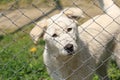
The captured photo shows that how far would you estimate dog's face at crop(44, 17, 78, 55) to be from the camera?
4.77 metres

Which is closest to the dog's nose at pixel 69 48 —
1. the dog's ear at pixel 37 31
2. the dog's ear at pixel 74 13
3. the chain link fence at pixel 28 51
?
the chain link fence at pixel 28 51

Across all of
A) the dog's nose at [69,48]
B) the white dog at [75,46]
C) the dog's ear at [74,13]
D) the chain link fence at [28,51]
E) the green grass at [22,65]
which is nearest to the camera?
the dog's nose at [69,48]

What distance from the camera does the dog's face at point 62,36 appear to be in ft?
15.7

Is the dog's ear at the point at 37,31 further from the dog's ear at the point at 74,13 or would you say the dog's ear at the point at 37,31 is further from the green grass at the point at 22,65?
the green grass at the point at 22,65

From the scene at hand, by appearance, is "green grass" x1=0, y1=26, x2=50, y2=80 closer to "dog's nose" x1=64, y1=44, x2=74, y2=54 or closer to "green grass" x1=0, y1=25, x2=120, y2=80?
"green grass" x1=0, y1=25, x2=120, y2=80

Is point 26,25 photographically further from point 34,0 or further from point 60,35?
point 60,35

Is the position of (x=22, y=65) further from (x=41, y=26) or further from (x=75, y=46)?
(x=75, y=46)

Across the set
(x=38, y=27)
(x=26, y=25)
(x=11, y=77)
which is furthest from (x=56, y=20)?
(x=26, y=25)

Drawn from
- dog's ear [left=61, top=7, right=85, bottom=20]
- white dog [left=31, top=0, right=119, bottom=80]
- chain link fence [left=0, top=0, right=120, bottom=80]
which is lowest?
chain link fence [left=0, top=0, right=120, bottom=80]

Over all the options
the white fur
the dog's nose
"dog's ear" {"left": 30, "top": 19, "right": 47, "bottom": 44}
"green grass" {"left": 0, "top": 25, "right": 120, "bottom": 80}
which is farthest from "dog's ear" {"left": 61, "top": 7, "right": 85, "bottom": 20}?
"green grass" {"left": 0, "top": 25, "right": 120, "bottom": 80}

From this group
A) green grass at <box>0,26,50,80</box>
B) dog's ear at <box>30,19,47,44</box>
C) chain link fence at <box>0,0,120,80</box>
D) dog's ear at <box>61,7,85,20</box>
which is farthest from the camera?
green grass at <box>0,26,50,80</box>

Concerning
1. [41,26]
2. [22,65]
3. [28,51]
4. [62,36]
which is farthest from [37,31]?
[28,51]

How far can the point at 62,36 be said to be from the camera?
489 cm

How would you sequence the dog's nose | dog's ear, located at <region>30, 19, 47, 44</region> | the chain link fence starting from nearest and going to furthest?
the dog's nose → dog's ear, located at <region>30, 19, 47, 44</region> → the chain link fence
